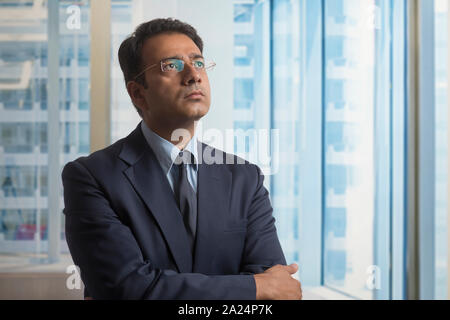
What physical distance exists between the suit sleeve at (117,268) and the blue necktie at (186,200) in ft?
0.57

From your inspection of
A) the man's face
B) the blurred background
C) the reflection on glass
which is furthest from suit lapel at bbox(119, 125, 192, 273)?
the reflection on glass

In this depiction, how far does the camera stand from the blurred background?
6.69 ft

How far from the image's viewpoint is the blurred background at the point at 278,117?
2.04 meters

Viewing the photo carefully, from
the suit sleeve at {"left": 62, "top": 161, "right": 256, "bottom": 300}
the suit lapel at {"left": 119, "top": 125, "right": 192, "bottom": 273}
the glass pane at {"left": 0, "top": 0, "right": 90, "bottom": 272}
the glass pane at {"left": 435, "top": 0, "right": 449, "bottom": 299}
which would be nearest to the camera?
the suit sleeve at {"left": 62, "top": 161, "right": 256, "bottom": 300}

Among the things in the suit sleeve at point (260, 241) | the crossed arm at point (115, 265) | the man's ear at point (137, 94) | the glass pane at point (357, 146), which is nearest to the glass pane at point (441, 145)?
the glass pane at point (357, 146)

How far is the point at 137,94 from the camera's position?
1.50 m

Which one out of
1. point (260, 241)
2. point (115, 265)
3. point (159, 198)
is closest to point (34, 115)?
point (159, 198)

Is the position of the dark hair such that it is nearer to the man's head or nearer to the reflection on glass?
the man's head

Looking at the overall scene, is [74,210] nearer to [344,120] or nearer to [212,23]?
[212,23]

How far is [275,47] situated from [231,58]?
26cm

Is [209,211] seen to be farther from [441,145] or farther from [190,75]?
[441,145]

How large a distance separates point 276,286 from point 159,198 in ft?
1.46
